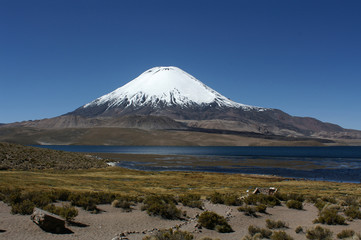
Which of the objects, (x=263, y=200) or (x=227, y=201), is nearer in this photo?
(x=227, y=201)

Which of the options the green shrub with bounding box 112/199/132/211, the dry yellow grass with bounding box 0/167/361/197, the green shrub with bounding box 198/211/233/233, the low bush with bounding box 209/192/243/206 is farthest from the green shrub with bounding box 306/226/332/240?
the dry yellow grass with bounding box 0/167/361/197

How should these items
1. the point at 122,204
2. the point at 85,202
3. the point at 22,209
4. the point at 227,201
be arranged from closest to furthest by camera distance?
1. the point at 22,209
2. the point at 85,202
3. the point at 122,204
4. the point at 227,201

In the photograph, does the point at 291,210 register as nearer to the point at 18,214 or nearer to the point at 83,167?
the point at 18,214

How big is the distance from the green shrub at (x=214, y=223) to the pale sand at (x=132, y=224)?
12.0 inches

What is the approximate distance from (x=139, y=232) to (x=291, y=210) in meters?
11.1

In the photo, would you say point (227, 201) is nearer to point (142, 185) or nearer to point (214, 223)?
point (214, 223)

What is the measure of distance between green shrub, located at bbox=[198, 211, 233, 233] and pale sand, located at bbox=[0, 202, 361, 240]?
12.0 inches

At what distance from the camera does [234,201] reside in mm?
21609

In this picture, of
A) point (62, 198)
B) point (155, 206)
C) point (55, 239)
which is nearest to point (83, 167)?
point (62, 198)

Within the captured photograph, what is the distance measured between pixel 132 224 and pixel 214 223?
383cm

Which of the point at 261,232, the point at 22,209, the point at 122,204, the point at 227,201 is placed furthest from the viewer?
the point at 227,201

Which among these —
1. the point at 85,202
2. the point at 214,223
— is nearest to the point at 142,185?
the point at 85,202

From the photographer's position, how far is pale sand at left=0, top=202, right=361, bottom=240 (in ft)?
43.1

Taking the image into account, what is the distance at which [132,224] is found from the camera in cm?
1566
